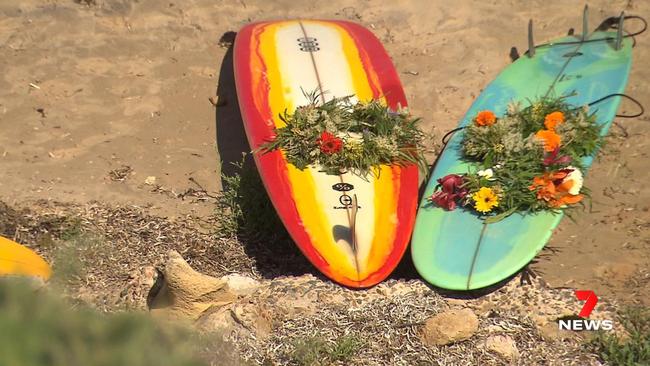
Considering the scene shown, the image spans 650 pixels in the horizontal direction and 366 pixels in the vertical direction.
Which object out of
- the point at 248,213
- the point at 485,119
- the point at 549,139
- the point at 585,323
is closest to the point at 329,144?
the point at 248,213

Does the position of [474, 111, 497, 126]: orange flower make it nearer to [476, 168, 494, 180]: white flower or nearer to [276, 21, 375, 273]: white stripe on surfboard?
[476, 168, 494, 180]: white flower

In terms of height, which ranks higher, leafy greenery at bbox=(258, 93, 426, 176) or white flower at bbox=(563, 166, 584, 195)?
leafy greenery at bbox=(258, 93, 426, 176)

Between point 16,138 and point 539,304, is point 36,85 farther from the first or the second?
point 539,304

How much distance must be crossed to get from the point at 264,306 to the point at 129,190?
1.86 meters

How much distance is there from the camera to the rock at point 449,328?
13.3 ft

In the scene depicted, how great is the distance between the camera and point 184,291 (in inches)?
162

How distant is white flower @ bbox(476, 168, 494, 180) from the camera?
4.96 meters

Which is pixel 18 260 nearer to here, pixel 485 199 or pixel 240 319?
pixel 240 319

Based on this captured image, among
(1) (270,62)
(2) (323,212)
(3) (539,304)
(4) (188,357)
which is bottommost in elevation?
(3) (539,304)

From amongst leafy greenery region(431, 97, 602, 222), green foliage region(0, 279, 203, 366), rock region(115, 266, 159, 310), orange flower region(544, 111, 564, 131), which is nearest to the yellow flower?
leafy greenery region(431, 97, 602, 222)

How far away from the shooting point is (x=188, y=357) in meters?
1.36

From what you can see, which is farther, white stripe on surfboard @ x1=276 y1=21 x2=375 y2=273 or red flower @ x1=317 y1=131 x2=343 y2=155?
red flower @ x1=317 y1=131 x2=343 y2=155

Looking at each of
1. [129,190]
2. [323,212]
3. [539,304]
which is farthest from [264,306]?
[129,190]

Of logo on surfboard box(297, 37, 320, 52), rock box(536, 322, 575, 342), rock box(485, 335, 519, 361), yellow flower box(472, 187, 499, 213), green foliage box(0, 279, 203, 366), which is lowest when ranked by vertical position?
rock box(536, 322, 575, 342)
